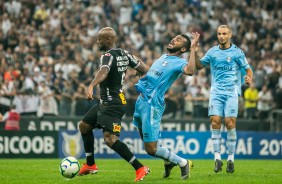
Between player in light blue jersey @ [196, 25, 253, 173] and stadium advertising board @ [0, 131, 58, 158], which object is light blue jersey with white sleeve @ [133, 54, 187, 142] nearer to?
player in light blue jersey @ [196, 25, 253, 173]

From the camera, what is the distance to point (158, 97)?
1305cm

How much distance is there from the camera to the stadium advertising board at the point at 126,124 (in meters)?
24.1

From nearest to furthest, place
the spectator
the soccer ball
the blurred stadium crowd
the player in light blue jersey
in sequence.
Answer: the soccer ball, the player in light blue jersey, the spectator, the blurred stadium crowd

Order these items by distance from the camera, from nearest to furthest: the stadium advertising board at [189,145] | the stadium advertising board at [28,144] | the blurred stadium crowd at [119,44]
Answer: the stadium advertising board at [28,144] < the stadium advertising board at [189,145] < the blurred stadium crowd at [119,44]

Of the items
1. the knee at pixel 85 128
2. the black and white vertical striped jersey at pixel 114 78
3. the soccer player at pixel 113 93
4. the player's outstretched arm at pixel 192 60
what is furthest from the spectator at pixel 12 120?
the player's outstretched arm at pixel 192 60

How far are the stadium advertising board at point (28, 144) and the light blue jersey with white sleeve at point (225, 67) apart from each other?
818 cm

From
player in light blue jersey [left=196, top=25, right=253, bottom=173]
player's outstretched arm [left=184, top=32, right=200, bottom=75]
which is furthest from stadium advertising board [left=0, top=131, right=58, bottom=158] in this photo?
player's outstretched arm [left=184, top=32, right=200, bottom=75]

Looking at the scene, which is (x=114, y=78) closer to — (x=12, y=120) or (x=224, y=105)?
(x=224, y=105)

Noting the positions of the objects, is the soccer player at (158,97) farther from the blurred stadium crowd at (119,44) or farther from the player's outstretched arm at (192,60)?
the blurred stadium crowd at (119,44)

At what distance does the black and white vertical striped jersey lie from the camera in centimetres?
1262

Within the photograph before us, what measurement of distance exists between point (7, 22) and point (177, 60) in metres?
16.3

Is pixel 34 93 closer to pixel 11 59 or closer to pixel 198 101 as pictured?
pixel 11 59

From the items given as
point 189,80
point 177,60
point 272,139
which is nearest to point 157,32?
point 189,80

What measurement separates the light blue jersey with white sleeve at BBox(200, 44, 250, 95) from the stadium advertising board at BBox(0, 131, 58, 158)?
8177 millimetres
